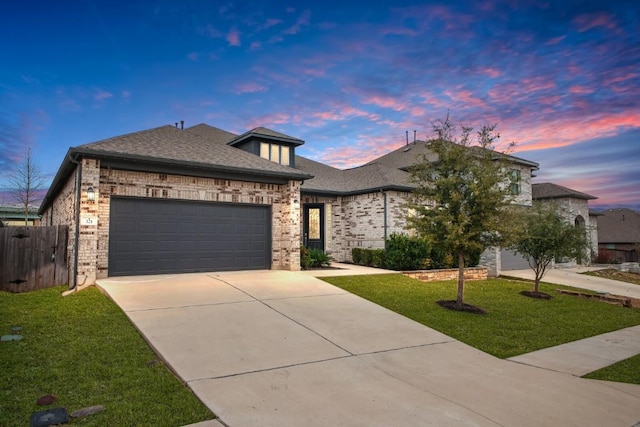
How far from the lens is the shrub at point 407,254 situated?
596 inches

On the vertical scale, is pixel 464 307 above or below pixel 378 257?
below

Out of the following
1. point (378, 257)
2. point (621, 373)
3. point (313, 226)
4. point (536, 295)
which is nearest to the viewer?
point (621, 373)


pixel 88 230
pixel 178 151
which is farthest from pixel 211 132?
pixel 88 230

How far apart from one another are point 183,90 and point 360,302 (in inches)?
441

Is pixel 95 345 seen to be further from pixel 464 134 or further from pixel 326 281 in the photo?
pixel 464 134

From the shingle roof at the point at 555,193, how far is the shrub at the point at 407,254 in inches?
585

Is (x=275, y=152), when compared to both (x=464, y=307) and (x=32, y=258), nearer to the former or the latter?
(x=32, y=258)

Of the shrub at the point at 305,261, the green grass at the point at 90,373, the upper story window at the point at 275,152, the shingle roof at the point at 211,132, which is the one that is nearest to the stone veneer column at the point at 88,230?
the green grass at the point at 90,373

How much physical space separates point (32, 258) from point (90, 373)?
25.2 feet

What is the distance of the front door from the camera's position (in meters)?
18.1

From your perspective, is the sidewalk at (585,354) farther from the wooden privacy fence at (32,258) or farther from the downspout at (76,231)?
the wooden privacy fence at (32,258)

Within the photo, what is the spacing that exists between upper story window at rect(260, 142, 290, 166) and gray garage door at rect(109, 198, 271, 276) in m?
4.48

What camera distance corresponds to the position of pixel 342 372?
5.10 meters

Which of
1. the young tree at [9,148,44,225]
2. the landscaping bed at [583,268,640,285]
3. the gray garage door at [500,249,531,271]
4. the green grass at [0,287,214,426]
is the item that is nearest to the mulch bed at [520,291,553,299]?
the gray garage door at [500,249,531,271]
